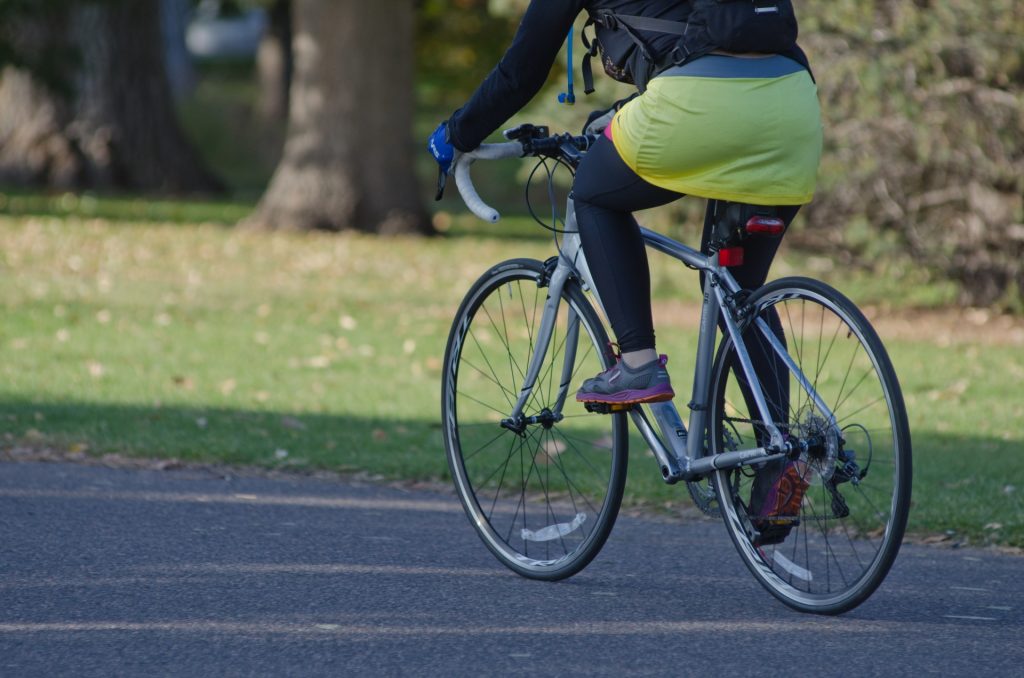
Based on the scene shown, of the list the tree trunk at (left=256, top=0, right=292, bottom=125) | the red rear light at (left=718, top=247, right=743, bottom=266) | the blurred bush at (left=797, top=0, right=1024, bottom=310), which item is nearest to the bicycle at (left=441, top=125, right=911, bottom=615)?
the red rear light at (left=718, top=247, right=743, bottom=266)

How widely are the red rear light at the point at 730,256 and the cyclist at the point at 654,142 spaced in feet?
0.25

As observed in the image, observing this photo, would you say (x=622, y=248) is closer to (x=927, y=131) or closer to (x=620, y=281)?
(x=620, y=281)

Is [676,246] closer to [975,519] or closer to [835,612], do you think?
[835,612]

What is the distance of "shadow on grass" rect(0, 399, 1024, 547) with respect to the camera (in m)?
5.76

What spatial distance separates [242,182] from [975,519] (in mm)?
22569

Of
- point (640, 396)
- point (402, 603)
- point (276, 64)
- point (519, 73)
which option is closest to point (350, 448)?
point (402, 603)

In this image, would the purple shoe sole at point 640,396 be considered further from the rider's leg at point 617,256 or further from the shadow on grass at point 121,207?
the shadow on grass at point 121,207

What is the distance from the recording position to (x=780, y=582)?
414 cm

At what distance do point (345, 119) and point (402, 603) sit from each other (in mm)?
13220

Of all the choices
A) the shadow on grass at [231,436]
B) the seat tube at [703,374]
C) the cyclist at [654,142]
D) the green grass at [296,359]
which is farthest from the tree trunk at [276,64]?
the seat tube at [703,374]

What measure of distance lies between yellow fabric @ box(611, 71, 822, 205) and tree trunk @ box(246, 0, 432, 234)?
1321 centimetres

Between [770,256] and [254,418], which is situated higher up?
[770,256]

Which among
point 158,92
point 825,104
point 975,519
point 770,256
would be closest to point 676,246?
point 770,256

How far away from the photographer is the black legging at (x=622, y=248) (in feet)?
13.5
